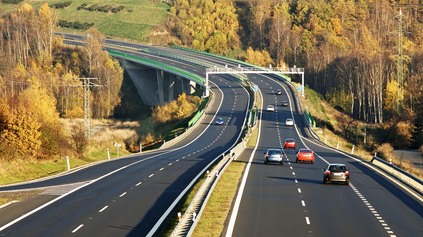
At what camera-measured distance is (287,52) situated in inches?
6481

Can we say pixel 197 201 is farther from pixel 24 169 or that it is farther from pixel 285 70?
pixel 285 70

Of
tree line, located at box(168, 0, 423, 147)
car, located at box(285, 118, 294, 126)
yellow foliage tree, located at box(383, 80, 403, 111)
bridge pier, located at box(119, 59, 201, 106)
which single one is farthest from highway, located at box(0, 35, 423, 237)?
bridge pier, located at box(119, 59, 201, 106)

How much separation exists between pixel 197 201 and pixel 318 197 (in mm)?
6286

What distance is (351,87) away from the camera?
5148 inches

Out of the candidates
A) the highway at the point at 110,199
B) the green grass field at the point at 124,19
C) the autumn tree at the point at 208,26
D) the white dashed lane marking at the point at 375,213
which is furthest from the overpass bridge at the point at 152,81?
the white dashed lane marking at the point at 375,213

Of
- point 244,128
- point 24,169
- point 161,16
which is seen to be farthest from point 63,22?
point 24,169

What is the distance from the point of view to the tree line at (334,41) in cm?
12338

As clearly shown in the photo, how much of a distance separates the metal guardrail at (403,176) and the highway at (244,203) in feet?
2.79

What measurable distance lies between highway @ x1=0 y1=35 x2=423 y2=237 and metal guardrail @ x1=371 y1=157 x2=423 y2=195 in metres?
0.85

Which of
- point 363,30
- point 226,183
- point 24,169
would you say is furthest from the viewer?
point 363,30

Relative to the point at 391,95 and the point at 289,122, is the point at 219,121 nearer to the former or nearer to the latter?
the point at 289,122

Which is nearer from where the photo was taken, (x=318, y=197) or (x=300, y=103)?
(x=318, y=197)

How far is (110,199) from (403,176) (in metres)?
17.1

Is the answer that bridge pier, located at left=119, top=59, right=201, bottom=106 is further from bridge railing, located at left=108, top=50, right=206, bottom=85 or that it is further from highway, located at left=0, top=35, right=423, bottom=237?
highway, located at left=0, top=35, right=423, bottom=237
